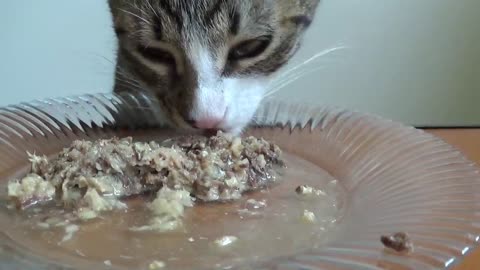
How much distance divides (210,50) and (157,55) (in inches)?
3.0

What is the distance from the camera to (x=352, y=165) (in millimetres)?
771

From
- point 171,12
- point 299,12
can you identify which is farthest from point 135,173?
point 299,12

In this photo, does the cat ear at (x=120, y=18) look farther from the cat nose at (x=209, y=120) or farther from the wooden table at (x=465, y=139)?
the wooden table at (x=465, y=139)

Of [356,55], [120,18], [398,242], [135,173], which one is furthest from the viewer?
[356,55]

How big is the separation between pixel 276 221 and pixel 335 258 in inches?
4.5

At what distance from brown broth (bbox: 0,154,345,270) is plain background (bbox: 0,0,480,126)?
0.75 metres

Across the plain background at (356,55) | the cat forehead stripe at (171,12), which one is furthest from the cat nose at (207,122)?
the plain background at (356,55)

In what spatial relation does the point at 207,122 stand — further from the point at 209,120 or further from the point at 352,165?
the point at 352,165

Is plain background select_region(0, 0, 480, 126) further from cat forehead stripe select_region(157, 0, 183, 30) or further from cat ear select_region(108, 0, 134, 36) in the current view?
cat forehead stripe select_region(157, 0, 183, 30)

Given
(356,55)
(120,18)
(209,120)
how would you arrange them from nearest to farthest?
(209,120) < (120,18) < (356,55)

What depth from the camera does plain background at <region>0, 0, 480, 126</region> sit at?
4.65ft

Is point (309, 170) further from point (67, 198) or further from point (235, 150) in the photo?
point (67, 198)

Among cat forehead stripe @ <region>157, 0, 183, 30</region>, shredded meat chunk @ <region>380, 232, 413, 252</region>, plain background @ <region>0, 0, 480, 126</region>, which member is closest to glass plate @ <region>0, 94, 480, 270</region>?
shredded meat chunk @ <region>380, 232, 413, 252</region>

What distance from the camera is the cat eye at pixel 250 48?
844 mm
